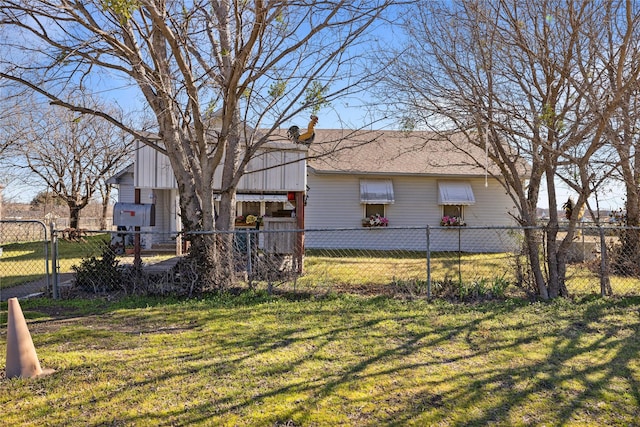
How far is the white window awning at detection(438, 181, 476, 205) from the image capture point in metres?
15.0

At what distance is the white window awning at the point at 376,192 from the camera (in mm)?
15078

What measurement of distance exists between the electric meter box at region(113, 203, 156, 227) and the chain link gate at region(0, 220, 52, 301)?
125 centimetres

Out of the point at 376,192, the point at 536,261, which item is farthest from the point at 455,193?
the point at 536,261

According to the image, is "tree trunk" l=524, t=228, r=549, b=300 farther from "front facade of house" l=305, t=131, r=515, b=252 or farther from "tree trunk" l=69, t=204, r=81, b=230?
"tree trunk" l=69, t=204, r=81, b=230

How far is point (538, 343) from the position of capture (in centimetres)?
481

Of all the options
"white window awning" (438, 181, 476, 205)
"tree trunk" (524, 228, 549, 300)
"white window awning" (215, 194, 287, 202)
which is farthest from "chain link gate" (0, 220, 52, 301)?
"white window awning" (438, 181, 476, 205)

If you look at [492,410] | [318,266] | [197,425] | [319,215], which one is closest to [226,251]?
[318,266]

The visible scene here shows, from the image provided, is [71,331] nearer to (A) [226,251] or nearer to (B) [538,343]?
(A) [226,251]

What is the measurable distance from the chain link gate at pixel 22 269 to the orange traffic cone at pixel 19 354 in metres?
3.55

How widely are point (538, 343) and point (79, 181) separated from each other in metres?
24.4

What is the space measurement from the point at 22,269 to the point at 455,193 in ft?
43.4

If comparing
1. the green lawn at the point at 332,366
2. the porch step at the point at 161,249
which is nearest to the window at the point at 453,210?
the green lawn at the point at 332,366

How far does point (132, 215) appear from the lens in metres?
8.40

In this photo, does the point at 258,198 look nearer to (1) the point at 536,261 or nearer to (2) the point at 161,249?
(2) the point at 161,249
